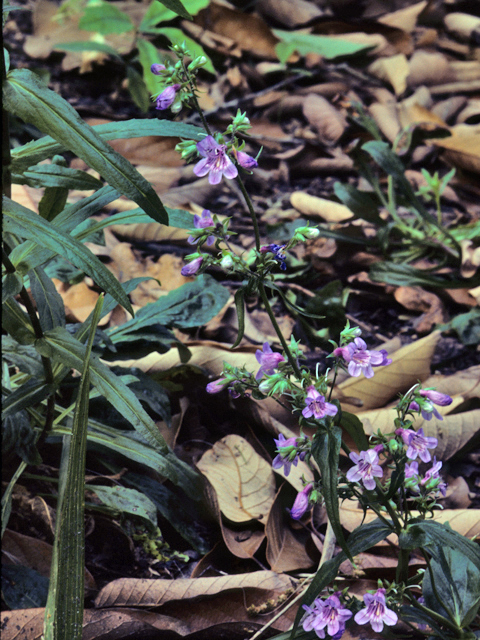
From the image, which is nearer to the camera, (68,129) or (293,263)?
(68,129)

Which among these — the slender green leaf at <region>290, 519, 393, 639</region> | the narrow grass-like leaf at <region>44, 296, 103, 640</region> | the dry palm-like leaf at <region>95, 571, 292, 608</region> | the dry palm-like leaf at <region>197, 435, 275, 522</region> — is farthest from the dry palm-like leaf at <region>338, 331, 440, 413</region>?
the narrow grass-like leaf at <region>44, 296, 103, 640</region>

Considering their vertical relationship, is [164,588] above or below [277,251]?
below

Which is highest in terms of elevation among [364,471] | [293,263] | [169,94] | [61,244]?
[169,94]

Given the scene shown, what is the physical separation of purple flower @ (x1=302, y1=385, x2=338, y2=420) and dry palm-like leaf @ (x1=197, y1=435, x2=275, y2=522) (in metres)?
0.71

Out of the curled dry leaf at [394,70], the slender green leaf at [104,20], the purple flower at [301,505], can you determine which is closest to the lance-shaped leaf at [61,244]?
the purple flower at [301,505]

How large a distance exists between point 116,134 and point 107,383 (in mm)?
517

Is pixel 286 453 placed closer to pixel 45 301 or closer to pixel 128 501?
pixel 128 501

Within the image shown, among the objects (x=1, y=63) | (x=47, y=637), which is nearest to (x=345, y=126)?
(x=1, y=63)

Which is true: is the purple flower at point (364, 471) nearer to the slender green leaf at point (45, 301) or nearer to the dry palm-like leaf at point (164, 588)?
the dry palm-like leaf at point (164, 588)

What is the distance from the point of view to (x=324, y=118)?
4.03m

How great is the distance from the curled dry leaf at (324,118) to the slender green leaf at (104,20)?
1.16 m

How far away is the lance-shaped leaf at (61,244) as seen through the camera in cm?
121

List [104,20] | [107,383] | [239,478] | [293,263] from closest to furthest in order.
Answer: [107,383], [239,478], [293,263], [104,20]

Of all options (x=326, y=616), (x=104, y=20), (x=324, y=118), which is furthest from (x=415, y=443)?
(x=104, y=20)
